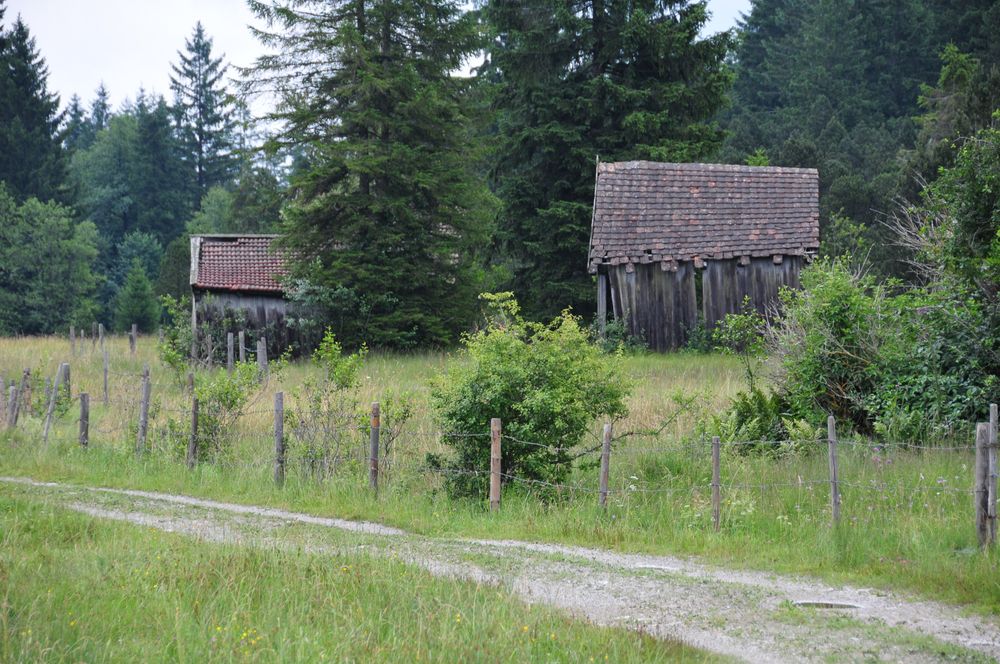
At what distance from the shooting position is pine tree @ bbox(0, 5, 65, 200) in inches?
2516

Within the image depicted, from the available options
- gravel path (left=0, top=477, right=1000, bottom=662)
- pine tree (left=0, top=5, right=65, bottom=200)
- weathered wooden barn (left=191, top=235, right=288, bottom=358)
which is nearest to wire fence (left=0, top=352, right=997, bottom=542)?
gravel path (left=0, top=477, right=1000, bottom=662)

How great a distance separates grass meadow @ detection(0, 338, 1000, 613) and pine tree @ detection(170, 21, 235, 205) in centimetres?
6555

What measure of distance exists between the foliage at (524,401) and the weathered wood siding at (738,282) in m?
15.9

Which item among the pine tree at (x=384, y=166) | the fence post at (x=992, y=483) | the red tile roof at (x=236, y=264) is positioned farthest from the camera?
the red tile roof at (x=236, y=264)

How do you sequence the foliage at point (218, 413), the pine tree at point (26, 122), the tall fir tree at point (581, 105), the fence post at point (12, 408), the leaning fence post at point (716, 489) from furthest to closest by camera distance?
the pine tree at point (26, 122) < the tall fir tree at point (581, 105) < the fence post at point (12, 408) < the foliage at point (218, 413) < the leaning fence post at point (716, 489)

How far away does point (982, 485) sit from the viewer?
32.8 ft

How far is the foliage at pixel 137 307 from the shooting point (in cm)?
5697

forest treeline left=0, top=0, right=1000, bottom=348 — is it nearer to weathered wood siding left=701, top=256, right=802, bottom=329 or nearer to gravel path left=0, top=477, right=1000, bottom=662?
weathered wood siding left=701, top=256, right=802, bottom=329

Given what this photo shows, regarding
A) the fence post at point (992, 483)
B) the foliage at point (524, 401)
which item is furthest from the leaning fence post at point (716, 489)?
the fence post at point (992, 483)

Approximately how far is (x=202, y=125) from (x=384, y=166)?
55.0 meters

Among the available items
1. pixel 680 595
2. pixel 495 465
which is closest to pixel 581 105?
pixel 495 465

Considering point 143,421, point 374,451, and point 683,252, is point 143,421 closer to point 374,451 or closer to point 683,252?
point 374,451

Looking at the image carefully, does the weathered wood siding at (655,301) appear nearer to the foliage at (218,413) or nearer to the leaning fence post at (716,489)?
the foliage at (218,413)

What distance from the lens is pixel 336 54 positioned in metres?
33.2
